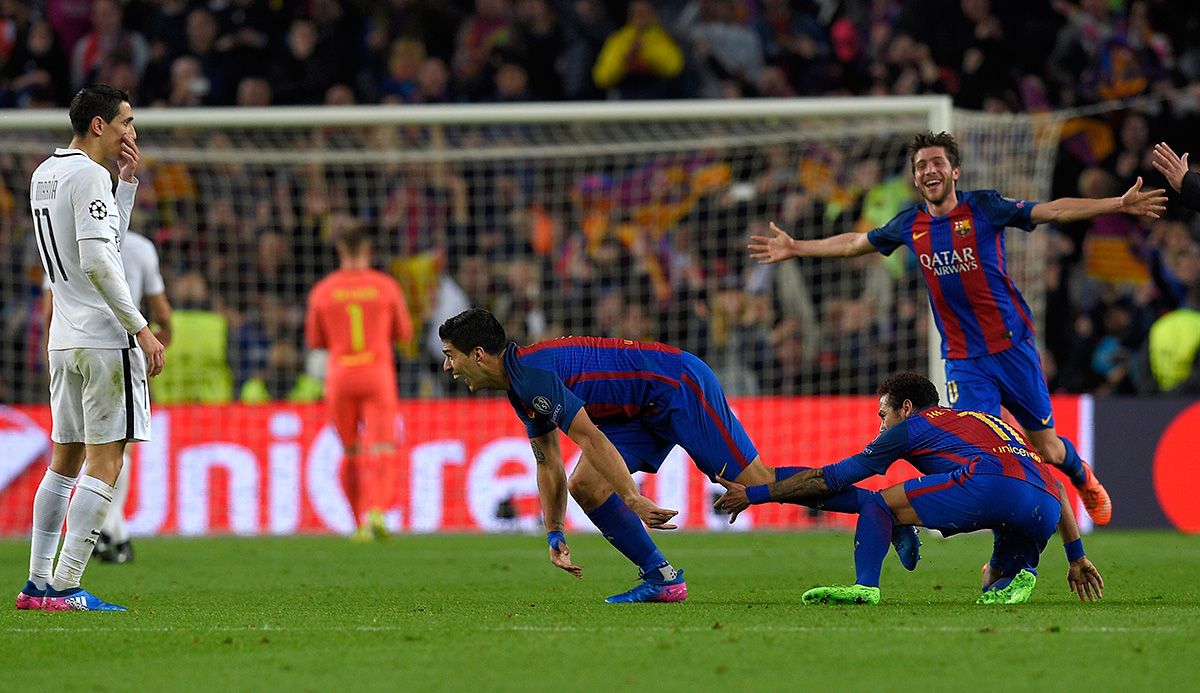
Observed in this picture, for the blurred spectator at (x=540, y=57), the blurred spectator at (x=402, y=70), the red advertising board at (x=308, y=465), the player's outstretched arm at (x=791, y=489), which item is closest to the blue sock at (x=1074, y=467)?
the player's outstretched arm at (x=791, y=489)

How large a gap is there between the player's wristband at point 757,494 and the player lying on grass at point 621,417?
319mm

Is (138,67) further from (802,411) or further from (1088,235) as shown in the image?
(1088,235)

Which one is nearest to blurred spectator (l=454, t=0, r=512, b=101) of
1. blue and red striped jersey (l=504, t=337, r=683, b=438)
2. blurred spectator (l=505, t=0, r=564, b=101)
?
blurred spectator (l=505, t=0, r=564, b=101)

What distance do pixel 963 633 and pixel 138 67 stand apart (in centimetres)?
1497

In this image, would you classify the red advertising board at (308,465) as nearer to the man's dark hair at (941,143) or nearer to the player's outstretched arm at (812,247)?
the player's outstretched arm at (812,247)

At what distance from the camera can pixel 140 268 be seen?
1016 cm

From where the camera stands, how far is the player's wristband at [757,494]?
6898 mm

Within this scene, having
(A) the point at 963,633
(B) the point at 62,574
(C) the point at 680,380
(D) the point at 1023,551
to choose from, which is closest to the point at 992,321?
(D) the point at 1023,551

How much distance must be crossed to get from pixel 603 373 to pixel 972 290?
2.43 meters

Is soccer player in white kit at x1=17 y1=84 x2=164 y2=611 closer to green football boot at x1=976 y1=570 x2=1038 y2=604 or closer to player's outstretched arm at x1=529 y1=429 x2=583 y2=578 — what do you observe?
player's outstretched arm at x1=529 y1=429 x2=583 y2=578

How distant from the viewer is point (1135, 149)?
16297mm

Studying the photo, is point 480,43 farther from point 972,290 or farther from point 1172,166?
point 1172,166

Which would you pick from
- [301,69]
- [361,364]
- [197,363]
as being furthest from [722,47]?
[361,364]

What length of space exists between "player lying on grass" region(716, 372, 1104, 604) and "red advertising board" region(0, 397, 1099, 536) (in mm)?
7167
